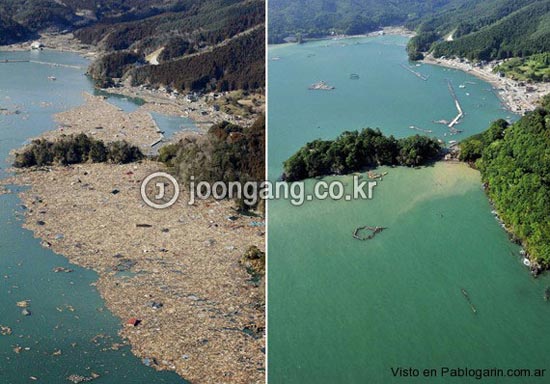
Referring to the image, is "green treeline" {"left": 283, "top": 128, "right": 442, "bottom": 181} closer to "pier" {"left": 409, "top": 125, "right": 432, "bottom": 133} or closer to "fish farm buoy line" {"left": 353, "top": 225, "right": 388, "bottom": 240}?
"pier" {"left": 409, "top": 125, "right": 432, "bottom": 133}

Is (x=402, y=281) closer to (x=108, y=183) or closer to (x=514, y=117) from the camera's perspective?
(x=108, y=183)

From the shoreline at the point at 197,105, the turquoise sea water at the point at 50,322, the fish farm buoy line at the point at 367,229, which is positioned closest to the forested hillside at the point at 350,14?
the shoreline at the point at 197,105

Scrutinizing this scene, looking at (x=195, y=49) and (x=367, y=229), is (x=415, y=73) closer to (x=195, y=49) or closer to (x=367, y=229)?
(x=195, y=49)

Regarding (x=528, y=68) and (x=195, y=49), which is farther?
(x=195, y=49)

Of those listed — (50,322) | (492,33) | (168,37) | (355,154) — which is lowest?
(50,322)

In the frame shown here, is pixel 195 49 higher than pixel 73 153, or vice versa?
pixel 195 49

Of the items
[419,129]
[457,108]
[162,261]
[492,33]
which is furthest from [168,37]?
[162,261]
